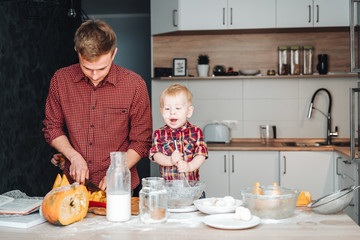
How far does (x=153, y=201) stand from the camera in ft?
4.58

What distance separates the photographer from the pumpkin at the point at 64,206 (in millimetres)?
1366

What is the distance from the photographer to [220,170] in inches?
150

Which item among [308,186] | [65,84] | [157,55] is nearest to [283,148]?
[308,186]

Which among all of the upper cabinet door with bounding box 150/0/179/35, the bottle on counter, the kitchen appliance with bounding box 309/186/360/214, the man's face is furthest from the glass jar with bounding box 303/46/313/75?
the kitchen appliance with bounding box 309/186/360/214

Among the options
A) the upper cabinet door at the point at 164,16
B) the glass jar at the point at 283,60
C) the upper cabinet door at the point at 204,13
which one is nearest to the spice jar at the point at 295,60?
the glass jar at the point at 283,60

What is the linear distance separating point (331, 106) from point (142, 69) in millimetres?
3346

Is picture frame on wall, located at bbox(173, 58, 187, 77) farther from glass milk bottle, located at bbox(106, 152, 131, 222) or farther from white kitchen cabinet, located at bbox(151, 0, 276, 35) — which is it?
glass milk bottle, located at bbox(106, 152, 131, 222)

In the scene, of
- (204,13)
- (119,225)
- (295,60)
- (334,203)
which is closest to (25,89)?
(204,13)

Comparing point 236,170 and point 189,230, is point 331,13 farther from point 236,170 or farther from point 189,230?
point 189,230

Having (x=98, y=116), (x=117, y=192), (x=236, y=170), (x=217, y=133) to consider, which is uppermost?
(x=98, y=116)

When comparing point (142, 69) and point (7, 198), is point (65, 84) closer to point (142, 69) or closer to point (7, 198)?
point (7, 198)

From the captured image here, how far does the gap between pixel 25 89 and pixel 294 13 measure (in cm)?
264

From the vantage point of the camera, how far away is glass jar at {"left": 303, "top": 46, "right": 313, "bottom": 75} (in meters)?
4.10

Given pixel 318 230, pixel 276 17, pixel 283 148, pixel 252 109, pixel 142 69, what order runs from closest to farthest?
pixel 318 230
pixel 283 148
pixel 276 17
pixel 252 109
pixel 142 69
